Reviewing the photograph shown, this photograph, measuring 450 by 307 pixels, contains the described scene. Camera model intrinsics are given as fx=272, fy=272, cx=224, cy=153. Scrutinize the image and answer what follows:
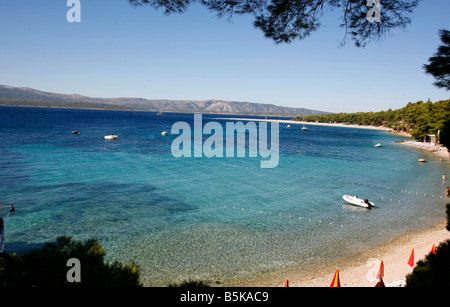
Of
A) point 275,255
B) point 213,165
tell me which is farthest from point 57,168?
point 275,255

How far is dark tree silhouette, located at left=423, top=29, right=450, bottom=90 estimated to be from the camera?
7.41 m

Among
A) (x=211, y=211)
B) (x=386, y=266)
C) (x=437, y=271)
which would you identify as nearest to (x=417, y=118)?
(x=211, y=211)

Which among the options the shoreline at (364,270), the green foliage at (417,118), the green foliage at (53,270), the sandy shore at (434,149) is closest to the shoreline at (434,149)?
the sandy shore at (434,149)

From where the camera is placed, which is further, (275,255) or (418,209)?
(418,209)

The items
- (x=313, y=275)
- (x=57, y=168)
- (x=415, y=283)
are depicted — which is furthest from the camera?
(x=57, y=168)

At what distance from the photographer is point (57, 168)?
37.5 meters

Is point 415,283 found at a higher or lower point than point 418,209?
higher

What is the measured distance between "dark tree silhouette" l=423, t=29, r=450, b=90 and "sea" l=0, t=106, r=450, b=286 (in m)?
11.7

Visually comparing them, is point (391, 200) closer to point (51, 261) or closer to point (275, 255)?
point (275, 255)

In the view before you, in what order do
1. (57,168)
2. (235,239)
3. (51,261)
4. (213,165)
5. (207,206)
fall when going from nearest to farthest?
(51,261) < (235,239) < (207,206) < (57,168) < (213,165)

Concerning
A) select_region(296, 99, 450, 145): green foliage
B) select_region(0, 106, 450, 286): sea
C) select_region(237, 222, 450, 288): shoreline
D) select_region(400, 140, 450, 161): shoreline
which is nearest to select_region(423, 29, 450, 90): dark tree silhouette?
select_region(296, 99, 450, 145): green foliage

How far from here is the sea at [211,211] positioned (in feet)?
53.6
